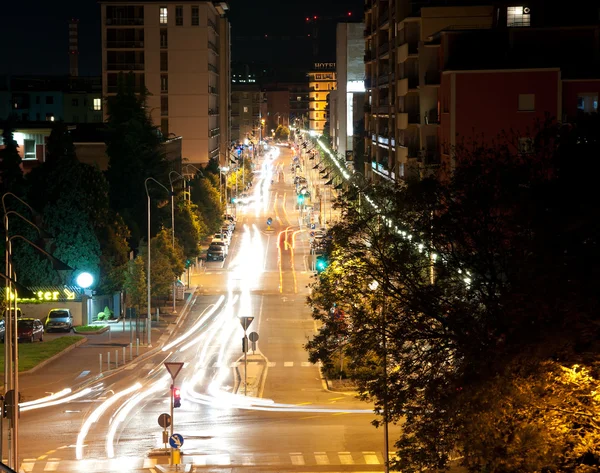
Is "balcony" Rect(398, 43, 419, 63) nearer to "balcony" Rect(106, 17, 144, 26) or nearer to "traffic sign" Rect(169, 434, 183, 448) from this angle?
"traffic sign" Rect(169, 434, 183, 448)

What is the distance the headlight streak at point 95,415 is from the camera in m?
34.5

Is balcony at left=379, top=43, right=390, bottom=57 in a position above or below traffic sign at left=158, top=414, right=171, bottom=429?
above

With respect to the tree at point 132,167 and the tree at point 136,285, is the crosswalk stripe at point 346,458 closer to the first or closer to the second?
the tree at point 136,285

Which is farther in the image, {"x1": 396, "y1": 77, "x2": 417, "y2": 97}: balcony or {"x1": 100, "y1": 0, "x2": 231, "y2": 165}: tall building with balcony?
{"x1": 100, "y1": 0, "x2": 231, "y2": 165}: tall building with balcony

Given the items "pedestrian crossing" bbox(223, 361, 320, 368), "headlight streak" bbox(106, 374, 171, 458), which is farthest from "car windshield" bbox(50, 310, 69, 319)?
"headlight streak" bbox(106, 374, 171, 458)

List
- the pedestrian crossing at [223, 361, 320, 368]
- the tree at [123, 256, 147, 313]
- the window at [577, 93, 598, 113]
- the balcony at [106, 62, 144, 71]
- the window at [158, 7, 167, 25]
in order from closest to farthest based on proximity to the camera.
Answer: the pedestrian crossing at [223, 361, 320, 368] → the window at [577, 93, 598, 113] → the tree at [123, 256, 147, 313] → the balcony at [106, 62, 144, 71] → the window at [158, 7, 167, 25]

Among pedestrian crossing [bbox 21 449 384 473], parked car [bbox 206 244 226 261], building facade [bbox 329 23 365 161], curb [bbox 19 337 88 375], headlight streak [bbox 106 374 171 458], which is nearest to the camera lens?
pedestrian crossing [bbox 21 449 384 473]

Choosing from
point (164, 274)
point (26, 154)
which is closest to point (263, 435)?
point (164, 274)

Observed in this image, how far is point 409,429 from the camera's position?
24609mm

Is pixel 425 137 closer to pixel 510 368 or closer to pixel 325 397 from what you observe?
pixel 325 397

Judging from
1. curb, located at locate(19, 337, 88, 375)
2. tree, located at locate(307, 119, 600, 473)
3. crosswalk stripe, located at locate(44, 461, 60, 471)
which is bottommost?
curb, located at locate(19, 337, 88, 375)

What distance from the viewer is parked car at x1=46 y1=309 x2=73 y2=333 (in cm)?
6038

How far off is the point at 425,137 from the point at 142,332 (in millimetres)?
20169

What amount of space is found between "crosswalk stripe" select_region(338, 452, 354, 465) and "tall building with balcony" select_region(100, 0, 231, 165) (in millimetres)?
93971
